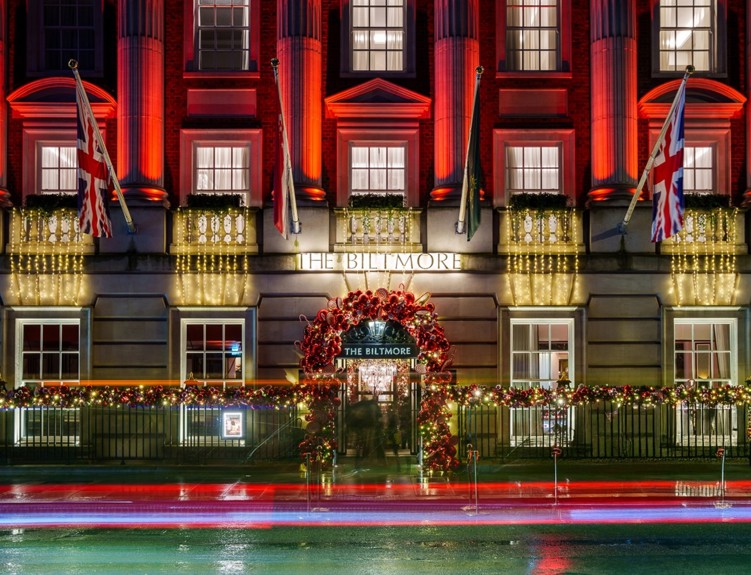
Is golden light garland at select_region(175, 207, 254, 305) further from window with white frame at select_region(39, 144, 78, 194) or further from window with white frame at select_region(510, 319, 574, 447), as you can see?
window with white frame at select_region(510, 319, 574, 447)

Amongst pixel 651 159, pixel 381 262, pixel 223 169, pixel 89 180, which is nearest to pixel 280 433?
pixel 381 262

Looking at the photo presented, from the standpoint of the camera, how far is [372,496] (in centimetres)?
1686

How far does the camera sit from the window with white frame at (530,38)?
79.7ft

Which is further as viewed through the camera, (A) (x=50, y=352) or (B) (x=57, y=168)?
(B) (x=57, y=168)

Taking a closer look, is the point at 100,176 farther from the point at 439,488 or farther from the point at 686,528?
the point at 686,528

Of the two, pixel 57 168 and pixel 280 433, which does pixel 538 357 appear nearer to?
pixel 280 433

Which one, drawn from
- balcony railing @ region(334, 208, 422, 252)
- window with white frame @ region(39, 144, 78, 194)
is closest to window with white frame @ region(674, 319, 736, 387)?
balcony railing @ region(334, 208, 422, 252)

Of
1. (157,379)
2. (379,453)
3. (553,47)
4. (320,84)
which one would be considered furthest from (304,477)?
(553,47)

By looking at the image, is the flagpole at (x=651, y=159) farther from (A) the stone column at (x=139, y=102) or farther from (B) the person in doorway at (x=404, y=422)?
(A) the stone column at (x=139, y=102)

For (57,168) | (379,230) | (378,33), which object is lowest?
(379,230)

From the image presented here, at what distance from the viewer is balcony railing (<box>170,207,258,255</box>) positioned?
23422mm

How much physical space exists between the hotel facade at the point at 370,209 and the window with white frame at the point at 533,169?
0.06 meters

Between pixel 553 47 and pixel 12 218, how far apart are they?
13923mm

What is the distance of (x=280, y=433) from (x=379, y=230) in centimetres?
531
